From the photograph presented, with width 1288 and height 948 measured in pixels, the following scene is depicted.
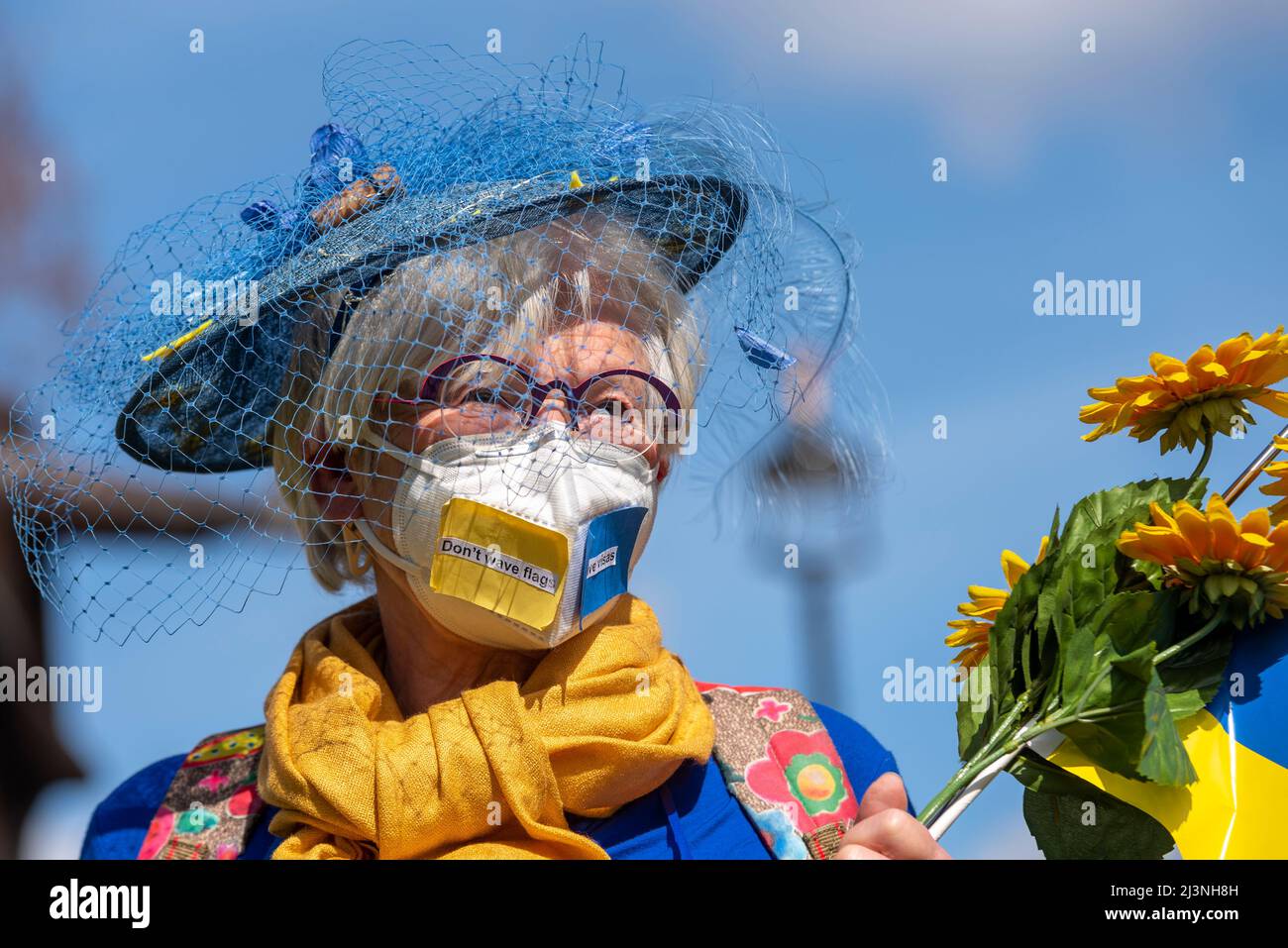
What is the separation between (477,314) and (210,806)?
1.09 m

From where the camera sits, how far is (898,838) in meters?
1.85

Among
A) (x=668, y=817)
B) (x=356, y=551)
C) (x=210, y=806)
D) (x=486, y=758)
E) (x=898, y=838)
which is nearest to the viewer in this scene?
(x=898, y=838)

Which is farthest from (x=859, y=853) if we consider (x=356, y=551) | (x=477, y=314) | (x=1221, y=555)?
(x=356, y=551)

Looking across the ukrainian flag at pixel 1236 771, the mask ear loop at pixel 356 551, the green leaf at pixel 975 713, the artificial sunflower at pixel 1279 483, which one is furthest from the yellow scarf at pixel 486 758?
the artificial sunflower at pixel 1279 483

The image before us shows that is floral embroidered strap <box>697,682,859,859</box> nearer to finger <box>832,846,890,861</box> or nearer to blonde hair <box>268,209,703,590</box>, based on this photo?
finger <box>832,846,890,861</box>

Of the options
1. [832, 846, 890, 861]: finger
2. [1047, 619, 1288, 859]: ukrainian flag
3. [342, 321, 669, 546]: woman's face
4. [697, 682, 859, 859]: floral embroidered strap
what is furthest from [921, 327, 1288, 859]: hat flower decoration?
[342, 321, 669, 546]: woman's face

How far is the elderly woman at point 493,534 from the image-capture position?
2.27 metres

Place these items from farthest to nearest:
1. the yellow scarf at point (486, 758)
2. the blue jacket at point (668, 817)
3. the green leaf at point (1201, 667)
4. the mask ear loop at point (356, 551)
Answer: the mask ear loop at point (356, 551) < the blue jacket at point (668, 817) < the yellow scarf at point (486, 758) < the green leaf at point (1201, 667)

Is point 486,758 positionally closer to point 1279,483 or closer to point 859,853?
point 859,853

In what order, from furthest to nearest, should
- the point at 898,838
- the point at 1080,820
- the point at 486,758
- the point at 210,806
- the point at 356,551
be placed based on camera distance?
the point at 356,551
the point at 210,806
the point at 486,758
the point at 1080,820
the point at 898,838

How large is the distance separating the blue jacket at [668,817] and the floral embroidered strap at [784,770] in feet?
0.11

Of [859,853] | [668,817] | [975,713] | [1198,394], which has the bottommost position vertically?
[668,817]

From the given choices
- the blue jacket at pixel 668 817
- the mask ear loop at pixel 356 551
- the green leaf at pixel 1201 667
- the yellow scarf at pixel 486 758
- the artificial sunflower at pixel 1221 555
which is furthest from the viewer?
the mask ear loop at pixel 356 551

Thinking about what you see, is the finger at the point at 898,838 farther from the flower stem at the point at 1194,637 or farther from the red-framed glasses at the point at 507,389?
the red-framed glasses at the point at 507,389
